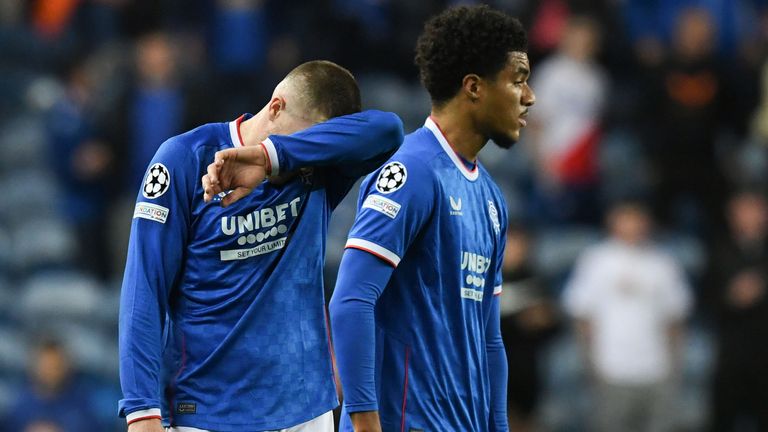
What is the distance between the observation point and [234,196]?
4594 millimetres

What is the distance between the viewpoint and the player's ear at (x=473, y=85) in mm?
5027

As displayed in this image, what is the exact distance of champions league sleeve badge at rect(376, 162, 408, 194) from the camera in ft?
15.7

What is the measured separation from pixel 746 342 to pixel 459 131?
6.14 metres

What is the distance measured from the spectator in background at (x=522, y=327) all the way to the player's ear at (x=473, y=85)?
4782 mm

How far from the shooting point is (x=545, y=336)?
10.4m

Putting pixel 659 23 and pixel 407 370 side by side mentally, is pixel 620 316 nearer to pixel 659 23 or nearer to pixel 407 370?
pixel 659 23

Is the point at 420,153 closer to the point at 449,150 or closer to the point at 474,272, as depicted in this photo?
the point at 449,150

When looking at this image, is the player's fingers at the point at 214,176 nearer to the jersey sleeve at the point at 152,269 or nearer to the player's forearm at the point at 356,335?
the jersey sleeve at the point at 152,269

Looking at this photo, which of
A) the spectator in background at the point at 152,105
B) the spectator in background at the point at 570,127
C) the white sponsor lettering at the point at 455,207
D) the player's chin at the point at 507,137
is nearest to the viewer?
the white sponsor lettering at the point at 455,207

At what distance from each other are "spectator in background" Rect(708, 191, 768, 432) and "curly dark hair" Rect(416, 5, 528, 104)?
240 inches

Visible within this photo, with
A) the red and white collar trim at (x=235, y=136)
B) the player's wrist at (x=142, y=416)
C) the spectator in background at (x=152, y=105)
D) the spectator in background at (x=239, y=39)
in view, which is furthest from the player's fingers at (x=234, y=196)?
the spectator in background at (x=239, y=39)

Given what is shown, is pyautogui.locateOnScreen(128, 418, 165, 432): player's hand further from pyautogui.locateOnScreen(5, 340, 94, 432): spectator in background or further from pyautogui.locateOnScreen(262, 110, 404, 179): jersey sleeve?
pyautogui.locateOnScreen(5, 340, 94, 432): spectator in background

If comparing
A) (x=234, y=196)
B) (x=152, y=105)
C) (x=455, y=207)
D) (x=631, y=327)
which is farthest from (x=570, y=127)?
(x=234, y=196)

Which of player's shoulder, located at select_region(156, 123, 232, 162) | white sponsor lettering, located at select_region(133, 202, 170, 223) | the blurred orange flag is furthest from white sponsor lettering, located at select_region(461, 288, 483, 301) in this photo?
the blurred orange flag
